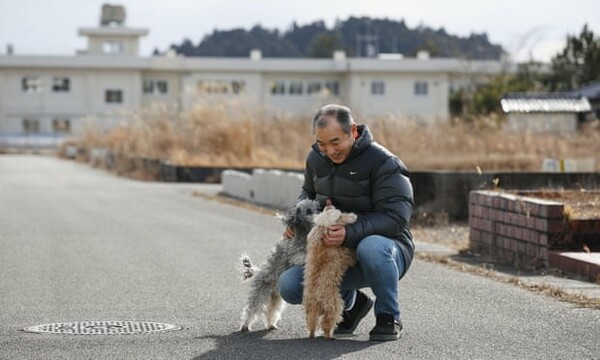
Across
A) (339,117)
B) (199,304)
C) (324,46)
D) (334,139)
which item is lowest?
(199,304)

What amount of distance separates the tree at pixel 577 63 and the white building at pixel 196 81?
863cm

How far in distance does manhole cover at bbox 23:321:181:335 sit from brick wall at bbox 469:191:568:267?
16.2 ft

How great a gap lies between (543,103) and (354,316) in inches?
1576

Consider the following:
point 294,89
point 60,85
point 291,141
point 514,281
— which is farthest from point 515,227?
point 294,89

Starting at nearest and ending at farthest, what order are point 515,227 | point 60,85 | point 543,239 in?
point 543,239
point 515,227
point 60,85

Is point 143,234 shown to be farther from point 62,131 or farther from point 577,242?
point 62,131

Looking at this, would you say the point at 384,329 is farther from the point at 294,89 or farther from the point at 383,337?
the point at 294,89

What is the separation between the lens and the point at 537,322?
8430 millimetres

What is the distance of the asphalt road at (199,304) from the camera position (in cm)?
726

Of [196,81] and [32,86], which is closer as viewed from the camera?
[32,86]

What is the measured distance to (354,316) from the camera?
26.5 ft

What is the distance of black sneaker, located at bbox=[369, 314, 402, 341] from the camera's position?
7527 millimetres

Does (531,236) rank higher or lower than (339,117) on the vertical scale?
lower

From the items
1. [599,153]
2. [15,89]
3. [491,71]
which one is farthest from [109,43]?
[599,153]
